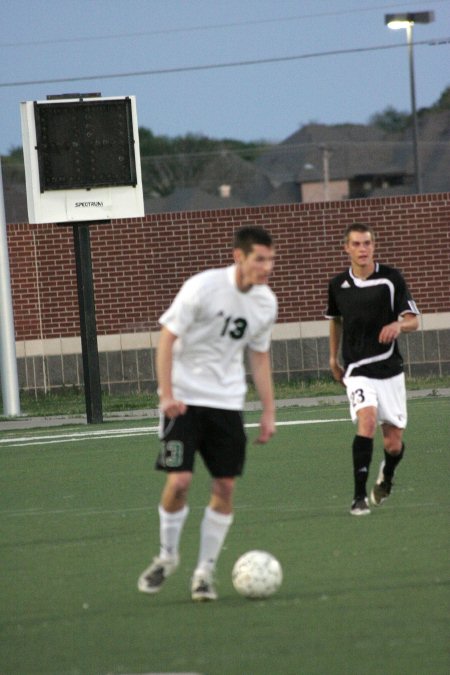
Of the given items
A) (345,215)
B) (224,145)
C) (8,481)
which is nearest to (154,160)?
(224,145)

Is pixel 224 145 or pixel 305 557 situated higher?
pixel 224 145

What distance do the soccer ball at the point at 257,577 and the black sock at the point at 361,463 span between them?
2.93 meters

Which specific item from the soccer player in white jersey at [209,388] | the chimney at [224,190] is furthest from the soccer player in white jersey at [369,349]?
the chimney at [224,190]

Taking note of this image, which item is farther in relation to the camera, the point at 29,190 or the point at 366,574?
the point at 29,190

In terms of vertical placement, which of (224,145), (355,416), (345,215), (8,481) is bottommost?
(8,481)

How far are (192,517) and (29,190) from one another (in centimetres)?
892

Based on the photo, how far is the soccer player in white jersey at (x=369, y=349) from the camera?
1023 cm

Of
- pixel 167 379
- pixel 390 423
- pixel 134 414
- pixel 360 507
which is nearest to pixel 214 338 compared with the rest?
pixel 167 379

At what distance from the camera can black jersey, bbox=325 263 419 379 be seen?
33.8ft

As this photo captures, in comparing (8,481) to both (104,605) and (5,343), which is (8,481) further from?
(5,343)

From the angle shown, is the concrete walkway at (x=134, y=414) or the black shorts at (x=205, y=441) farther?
the concrete walkway at (x=134, y=414)

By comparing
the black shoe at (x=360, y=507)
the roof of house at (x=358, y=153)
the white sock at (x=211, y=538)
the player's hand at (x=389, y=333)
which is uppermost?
the roof of house at (x=358, y=153)

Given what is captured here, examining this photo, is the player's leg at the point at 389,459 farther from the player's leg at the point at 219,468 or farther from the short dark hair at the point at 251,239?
the short dark hair at the point at 251,239

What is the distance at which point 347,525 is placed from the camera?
9711mm
